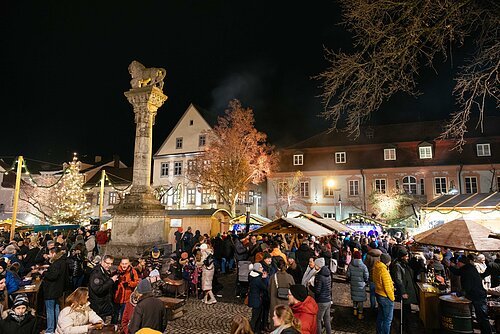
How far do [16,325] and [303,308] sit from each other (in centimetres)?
406

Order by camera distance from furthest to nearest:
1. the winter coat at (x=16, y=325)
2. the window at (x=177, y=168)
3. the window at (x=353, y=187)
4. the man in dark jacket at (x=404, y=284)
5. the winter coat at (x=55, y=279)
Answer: the window at (x=177, y=168), the window at (x=353, y=187), the man in dark jacket at (x=404, y=284), the winter coat at (x=55, y=279), the winter coat at (x=16, y=325)

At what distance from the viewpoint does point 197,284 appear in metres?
11.4

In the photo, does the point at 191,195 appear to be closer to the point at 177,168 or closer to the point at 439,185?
the point at 177,168

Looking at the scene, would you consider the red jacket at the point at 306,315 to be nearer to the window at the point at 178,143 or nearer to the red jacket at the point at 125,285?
the red jacket at the point at 125,285

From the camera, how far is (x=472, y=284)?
7.62 metres

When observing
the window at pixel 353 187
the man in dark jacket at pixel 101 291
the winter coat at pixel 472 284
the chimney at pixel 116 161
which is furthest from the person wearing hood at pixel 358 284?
the chimney at pixel 116 161

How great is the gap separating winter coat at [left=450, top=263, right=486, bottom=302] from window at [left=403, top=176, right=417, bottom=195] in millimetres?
27900

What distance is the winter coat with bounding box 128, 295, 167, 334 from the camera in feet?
16.9

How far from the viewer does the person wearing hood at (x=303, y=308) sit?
4.91 metres

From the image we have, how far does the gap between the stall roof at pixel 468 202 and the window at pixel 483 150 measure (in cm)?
1643

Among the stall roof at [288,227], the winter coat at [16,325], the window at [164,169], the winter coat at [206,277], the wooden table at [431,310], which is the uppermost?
the window at [164,169]

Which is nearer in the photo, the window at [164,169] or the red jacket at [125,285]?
the red jacket at [125,285]

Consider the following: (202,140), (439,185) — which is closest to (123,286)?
(202,140)

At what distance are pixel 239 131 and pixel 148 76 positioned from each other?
15979 millimetres
